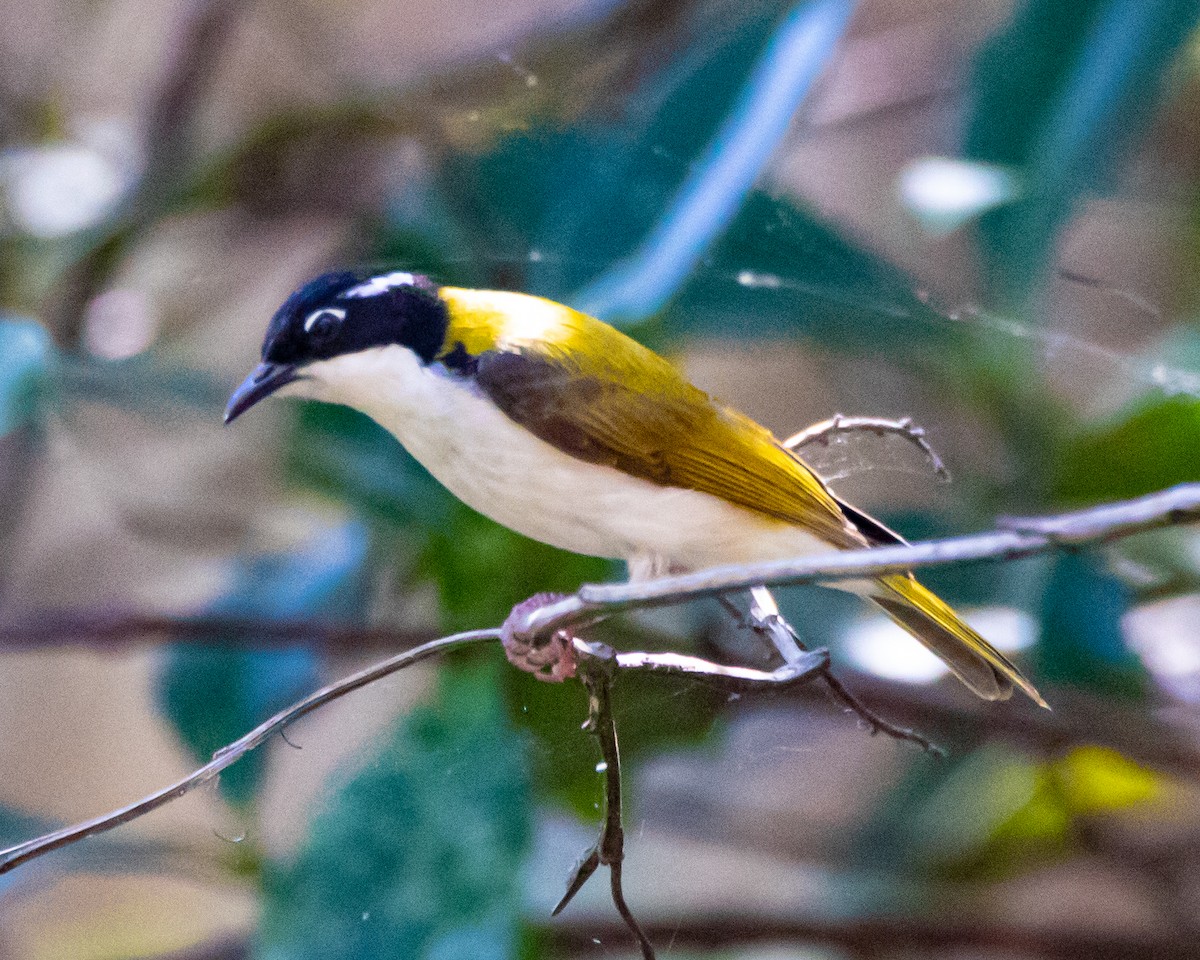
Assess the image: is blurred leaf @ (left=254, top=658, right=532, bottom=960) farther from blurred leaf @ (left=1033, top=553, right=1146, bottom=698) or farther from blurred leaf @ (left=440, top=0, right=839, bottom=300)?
blurred leaf @ (left=1033, top=553, right=1146, bottom=698)

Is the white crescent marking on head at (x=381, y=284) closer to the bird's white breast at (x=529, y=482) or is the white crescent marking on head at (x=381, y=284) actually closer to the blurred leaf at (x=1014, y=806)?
the bird's white breast at (x=529, y=482)

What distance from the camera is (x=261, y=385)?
0.58 metres

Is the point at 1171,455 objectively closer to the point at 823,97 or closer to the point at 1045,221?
the point at 1045,221

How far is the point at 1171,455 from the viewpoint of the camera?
0.76 m

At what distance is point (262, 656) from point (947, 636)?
0.60 metres

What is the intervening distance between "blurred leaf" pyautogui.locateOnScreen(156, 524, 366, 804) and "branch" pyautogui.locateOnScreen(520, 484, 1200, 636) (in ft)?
1.68

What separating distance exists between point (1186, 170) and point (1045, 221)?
0.40 ft

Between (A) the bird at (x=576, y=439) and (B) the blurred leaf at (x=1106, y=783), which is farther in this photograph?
(B) the blurred leaf at (x=1106, y=783)

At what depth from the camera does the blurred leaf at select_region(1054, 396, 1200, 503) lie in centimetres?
75

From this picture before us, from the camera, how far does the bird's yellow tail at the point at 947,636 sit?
614 mm

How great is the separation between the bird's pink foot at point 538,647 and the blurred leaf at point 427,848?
13 cm

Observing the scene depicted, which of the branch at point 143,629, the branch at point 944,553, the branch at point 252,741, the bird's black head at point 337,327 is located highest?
the branch at point 944,553

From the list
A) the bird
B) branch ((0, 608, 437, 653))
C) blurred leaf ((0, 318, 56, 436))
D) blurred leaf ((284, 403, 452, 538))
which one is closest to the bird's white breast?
the bird

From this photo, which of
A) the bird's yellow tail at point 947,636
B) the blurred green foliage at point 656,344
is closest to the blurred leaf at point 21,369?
the blurred green foliage at point 656,344
